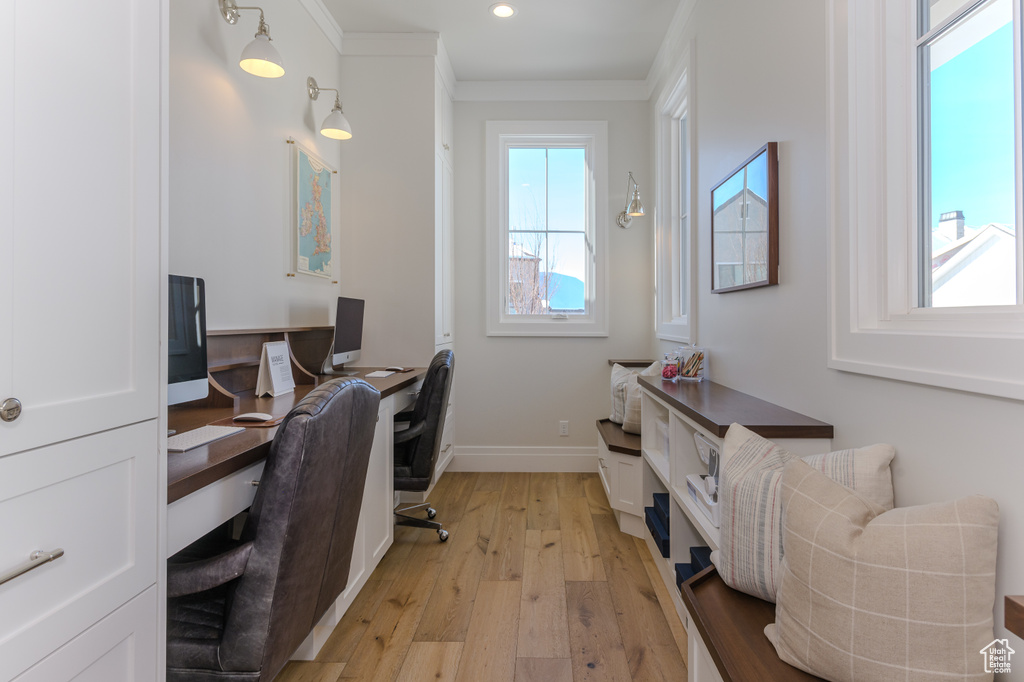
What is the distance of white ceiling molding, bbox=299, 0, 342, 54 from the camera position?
2906 millimetres

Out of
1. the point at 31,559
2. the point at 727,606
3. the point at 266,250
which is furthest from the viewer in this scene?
the point at 266,250

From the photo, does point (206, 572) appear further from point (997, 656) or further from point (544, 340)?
point (544, 340)

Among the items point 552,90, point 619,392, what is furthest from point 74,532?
point 552,90

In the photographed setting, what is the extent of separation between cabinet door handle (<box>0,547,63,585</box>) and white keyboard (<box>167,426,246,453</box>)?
0.51 m

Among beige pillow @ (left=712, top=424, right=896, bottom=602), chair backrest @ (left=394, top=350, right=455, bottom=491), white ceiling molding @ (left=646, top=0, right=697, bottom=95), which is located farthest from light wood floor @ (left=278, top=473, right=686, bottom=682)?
white ceiling molding @ (left=646, top=0, right=697, bottom=95)

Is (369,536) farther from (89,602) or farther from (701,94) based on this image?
(701,94)

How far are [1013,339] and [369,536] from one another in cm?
204

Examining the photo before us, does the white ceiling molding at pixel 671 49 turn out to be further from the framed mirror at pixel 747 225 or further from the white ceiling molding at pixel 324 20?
the white ceiling molding at pixel 324 20

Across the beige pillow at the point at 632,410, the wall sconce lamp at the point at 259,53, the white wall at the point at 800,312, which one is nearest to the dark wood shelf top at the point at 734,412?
the white wall at the point at 800,312

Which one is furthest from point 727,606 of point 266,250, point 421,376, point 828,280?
point 266,250

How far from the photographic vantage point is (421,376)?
2947 mm

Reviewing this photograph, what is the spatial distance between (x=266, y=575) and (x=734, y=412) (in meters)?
1.41

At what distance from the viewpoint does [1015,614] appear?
25.3 inches

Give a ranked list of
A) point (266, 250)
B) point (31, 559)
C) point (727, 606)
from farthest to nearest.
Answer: point (266, 250)
point (727, 606)
point (31, 559)
